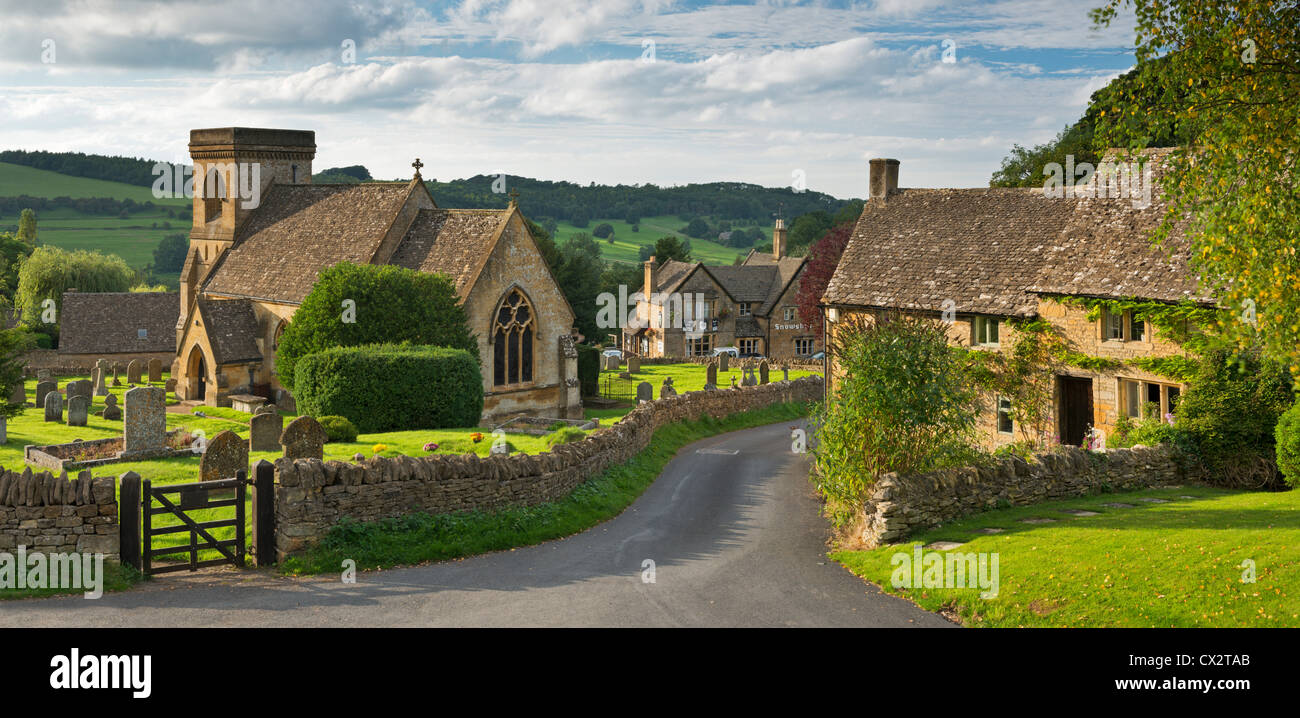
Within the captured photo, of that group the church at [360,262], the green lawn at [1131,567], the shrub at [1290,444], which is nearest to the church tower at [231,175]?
the church at [360,262]

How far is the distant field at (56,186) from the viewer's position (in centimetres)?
16025

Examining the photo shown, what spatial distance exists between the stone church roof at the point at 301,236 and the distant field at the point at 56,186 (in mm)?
128718

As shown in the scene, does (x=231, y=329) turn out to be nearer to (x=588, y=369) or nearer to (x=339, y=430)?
(x=588, y=369)

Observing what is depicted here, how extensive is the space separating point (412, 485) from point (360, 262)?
2746 centimetres

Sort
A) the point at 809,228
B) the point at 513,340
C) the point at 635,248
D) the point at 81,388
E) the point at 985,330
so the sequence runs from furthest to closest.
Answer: the point at 635,248, the point at 809,228, the point at 513,340, the point at 81,388, the point at 985,330

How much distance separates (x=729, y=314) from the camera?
295 feet

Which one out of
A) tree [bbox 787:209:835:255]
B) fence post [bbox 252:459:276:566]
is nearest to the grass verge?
fence post [bbox 252:459:276:566]

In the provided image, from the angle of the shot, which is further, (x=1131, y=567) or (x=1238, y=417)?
(x=1238, y=417)

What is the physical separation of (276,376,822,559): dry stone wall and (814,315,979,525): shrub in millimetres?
5885

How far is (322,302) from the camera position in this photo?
38594 millimetres

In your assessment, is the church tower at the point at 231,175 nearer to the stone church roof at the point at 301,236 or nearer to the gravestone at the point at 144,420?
A: the stone church roof at the point at 301,236

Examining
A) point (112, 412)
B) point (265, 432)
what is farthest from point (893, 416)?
point (112, 412)

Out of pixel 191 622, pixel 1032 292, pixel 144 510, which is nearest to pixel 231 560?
pixel 144 510

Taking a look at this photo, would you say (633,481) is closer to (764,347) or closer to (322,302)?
(322,302)
